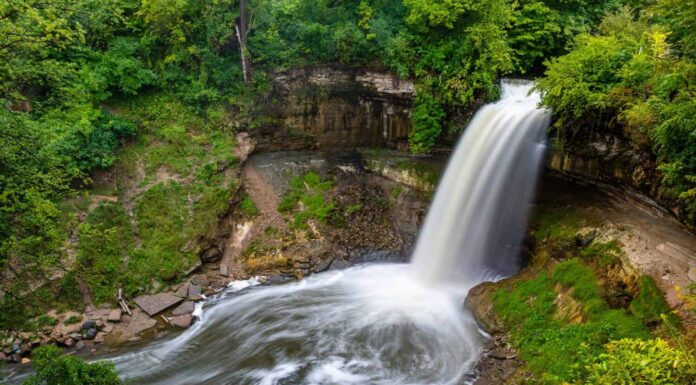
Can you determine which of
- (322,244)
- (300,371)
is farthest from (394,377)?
(322,244)

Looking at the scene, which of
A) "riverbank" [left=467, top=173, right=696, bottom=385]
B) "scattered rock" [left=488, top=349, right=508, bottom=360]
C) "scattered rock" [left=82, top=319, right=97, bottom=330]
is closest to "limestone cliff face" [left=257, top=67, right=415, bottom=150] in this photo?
"riverbank" [left=467, top=173, right=696, bottom=385]

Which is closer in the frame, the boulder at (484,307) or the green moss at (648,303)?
the green moss at (648,303)

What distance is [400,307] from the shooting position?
13492mm

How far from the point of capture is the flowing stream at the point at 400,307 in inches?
435

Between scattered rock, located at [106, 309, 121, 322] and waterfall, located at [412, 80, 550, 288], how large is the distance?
33.0 feet

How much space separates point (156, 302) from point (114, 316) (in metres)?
1.25

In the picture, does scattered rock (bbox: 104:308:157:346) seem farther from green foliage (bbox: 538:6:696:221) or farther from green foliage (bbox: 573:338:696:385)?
green foliage (bbox: 538:6:696:221)

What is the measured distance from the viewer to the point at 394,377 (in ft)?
34.8

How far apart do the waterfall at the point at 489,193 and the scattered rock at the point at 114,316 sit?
10.0 meters

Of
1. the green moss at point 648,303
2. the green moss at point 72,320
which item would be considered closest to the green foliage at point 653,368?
the green moss at point 648,303

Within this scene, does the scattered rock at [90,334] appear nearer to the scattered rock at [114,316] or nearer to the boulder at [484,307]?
the scattered rock at [114,316]

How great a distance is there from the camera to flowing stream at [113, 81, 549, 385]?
435 inches

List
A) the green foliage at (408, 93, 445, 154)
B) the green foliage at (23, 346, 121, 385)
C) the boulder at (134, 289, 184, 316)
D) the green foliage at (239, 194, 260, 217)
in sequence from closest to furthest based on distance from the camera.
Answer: the green foliage at (23, 346, 121, 385)
the boulder at (134, 289, 184, 316)
the green foliage at (408, 93, 445, 154)
the green foliage at (239, 194, 260, 217)

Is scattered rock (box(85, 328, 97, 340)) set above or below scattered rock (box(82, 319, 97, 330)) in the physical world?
below
